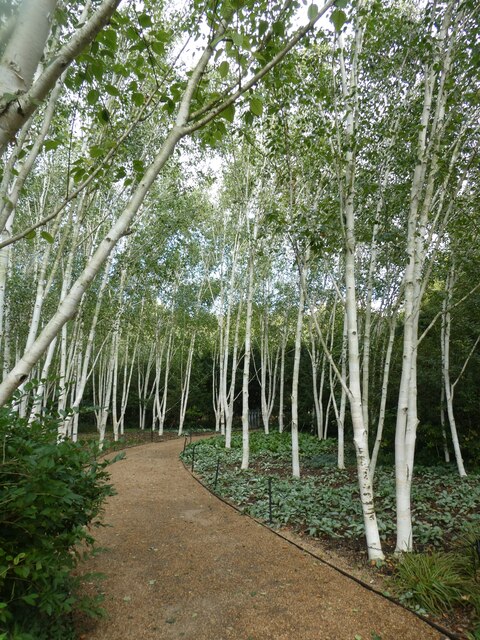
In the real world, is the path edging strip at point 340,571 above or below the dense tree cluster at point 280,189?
below

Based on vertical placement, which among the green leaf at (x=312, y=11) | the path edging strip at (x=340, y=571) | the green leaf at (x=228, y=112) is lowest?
the path edging strip at (x=340, y=571)

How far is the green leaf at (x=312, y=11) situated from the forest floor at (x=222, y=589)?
3799 mm

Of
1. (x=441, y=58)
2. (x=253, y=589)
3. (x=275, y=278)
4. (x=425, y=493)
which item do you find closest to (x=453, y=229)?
(x=441, y=58)

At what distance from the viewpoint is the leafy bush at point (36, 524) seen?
2.01 m

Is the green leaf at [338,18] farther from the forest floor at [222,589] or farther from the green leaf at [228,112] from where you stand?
the forest floor at [222,589]

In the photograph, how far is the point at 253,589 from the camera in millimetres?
4133

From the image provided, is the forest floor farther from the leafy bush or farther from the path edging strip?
the leafy bush

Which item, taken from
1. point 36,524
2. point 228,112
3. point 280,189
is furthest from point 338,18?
point 280,189

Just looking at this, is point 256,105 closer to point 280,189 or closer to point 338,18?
point 338,18

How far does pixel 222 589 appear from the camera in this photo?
414cm

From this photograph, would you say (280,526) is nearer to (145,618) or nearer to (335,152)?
(145,618)

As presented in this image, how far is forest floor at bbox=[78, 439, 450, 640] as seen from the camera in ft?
11.1

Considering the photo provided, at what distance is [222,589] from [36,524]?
112 inches

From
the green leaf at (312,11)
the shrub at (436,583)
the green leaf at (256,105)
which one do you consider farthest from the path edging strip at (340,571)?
the green leaf at (312,11)
